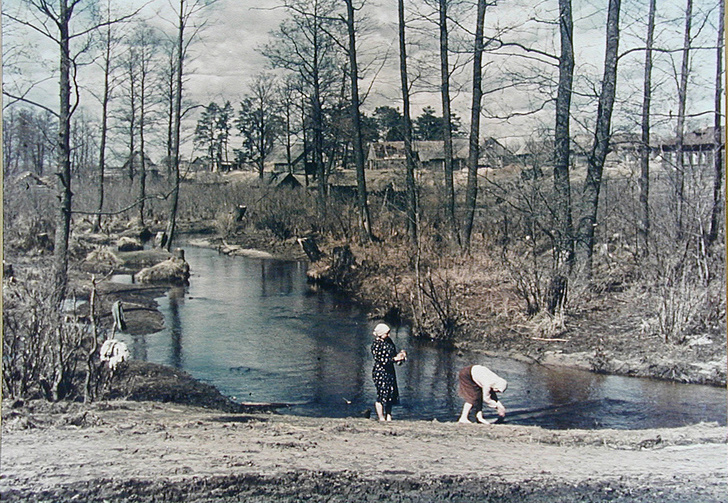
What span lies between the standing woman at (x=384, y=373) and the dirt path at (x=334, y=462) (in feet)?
3.24

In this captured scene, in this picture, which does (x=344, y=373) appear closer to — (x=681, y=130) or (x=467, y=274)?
(x=467, y=274)

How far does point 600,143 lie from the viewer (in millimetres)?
11734

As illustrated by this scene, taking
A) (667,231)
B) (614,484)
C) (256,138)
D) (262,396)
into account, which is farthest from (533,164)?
(614,484)

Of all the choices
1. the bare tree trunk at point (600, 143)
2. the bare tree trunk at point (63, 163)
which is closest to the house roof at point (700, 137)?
the bare tree trunk at point (600, 143)

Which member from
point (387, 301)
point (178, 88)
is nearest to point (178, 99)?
point (178, 88)

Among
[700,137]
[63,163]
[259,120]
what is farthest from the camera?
[700,137]

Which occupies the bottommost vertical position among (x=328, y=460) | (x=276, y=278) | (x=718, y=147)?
(x=328, y=460)

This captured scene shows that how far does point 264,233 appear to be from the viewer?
2347cm

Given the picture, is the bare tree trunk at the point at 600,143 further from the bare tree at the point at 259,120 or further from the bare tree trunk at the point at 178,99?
the bare tree trunk at the point at 178,99

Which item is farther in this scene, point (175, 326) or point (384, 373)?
point (175, 326)

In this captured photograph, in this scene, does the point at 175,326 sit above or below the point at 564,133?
below

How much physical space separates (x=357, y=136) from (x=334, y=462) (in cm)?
1072

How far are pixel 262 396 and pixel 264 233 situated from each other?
1459 centimetres

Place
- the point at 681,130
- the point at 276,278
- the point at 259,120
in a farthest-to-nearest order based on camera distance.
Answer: the point at 276,278 < the point at 681,130 < the point at 259,120
